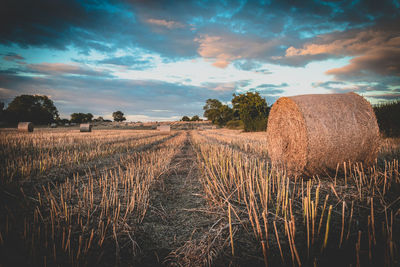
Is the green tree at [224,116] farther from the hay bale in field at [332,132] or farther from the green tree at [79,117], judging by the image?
the green tree at [79,117]

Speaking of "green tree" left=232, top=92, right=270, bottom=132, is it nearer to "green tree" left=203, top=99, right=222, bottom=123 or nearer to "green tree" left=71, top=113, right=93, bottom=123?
"green tree" left=203, top=99, right=222, bottom=123

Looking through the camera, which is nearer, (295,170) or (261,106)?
(295,170)

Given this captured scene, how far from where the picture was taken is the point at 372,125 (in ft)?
12.3

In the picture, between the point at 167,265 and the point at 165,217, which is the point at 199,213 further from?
the point at 167,265

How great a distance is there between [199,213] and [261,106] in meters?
34.7

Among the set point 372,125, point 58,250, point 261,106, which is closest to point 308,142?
point 372,125

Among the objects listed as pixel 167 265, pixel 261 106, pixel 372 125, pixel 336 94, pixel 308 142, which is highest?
pixel 261 106

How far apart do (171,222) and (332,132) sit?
341 centimetres

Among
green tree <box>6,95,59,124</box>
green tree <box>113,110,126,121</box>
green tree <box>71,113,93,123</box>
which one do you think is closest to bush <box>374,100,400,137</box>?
green tree <box>6,95,59,124</box>

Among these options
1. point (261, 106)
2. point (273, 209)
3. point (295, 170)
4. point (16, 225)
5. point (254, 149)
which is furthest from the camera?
point (261, 106)

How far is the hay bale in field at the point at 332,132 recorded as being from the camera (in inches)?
145

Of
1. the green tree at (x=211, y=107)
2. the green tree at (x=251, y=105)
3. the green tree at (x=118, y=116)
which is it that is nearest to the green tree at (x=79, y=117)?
the green tree at (x=118, y=116)

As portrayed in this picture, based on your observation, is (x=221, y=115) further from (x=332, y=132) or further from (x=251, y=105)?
(x=332, y=132)

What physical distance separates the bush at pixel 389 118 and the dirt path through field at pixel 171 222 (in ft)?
35.5
